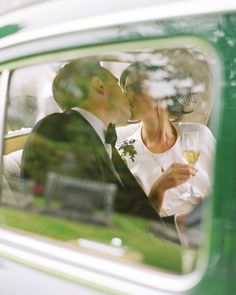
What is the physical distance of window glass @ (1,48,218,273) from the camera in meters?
2.07

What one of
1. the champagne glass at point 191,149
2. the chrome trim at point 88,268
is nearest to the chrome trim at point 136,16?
the champagne glass at point 191,149

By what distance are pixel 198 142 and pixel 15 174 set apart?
784 mm

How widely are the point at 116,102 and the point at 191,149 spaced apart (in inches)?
13.3

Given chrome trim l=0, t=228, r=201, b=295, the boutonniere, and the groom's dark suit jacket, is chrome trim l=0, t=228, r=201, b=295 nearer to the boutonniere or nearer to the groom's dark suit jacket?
the groom's dark suit jacket

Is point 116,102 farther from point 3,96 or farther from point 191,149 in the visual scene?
point 3,96

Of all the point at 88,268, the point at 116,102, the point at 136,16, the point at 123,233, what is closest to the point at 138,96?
the point at 116,102

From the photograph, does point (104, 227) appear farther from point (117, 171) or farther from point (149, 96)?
point (149, 96)

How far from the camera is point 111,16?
2041 mm

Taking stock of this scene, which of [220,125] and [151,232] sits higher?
[220,125]

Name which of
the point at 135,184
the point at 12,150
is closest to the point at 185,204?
the point at 135,184

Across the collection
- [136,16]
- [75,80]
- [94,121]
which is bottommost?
[94,121]

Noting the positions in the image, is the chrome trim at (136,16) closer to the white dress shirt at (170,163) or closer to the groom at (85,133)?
the groom at (85,133)

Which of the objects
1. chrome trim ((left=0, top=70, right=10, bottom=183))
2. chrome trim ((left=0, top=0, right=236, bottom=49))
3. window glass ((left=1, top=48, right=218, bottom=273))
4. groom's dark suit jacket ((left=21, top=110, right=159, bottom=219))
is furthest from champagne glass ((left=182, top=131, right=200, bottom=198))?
chrome trim ((left=0, top=70, right=10, bottom=183))

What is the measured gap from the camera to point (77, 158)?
2275 millimetres
